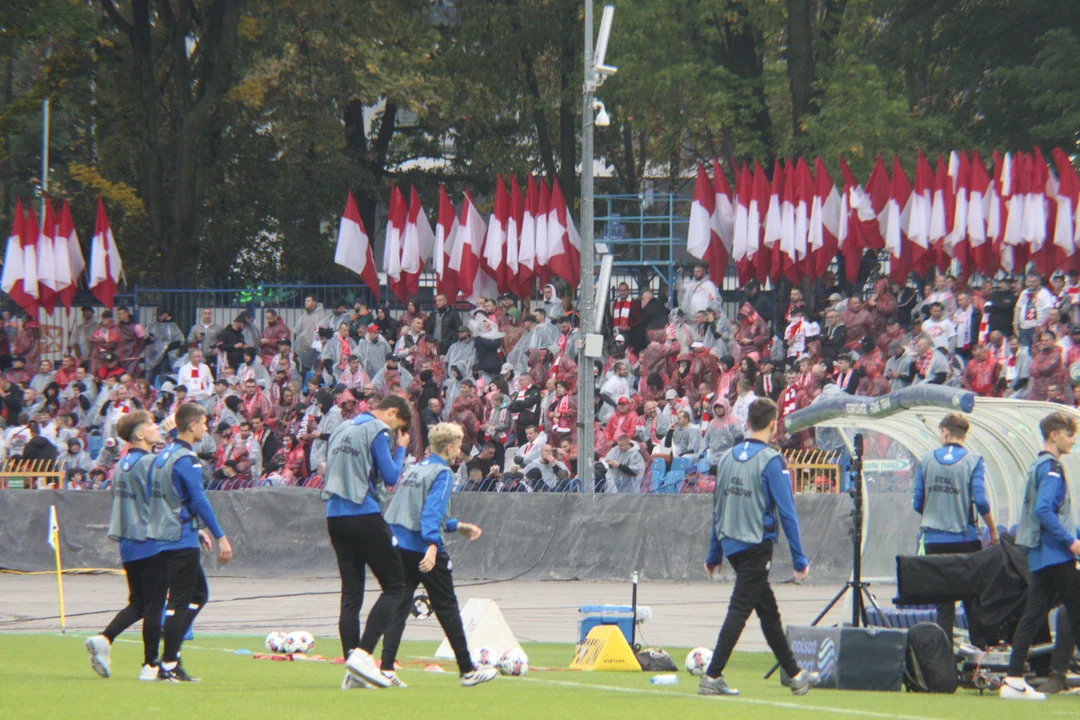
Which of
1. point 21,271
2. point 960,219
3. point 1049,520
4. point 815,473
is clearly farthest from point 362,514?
point 21,271

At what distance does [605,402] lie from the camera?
966 inches

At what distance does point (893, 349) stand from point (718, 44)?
57.9 ft

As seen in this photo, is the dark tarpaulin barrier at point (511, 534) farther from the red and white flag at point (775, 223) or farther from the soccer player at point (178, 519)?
the soccer player at point (178, 519)

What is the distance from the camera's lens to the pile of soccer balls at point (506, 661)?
11.2 m

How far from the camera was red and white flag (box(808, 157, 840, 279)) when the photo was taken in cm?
2575

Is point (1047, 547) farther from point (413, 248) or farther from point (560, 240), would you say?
point (413, 248)

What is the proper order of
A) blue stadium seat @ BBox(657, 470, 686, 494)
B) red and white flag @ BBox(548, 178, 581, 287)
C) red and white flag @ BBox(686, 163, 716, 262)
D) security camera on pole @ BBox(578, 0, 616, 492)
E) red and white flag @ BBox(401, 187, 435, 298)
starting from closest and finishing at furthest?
security camera on pole @ BBox(578, 0, 616, 492) → blue stadium seat @ BBox(657, 470, 686, 494) → red and white flag @ BBox(686, 163, 716, 262) → red and white flag @ BBox(548, 178, 581, 287) → red and white flag @ BBox(401, 187, 435, 298)

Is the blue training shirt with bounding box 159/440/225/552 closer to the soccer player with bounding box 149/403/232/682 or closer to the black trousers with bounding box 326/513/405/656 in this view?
the soccer player with bounding box 149/403/232/682

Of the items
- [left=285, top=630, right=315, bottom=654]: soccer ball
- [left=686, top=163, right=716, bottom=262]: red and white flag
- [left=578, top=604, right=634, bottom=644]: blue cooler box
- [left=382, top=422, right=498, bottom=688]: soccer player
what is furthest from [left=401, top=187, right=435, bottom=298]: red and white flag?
[left=382, top=422, right=498, bottom=688]: soccer player

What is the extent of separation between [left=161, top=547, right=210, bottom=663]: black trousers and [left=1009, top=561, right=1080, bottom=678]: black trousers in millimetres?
5312

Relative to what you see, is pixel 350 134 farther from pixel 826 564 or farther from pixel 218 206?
pixel 826 564

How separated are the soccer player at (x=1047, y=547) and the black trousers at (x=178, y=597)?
207 inches

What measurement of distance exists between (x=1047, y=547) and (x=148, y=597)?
19.0ft

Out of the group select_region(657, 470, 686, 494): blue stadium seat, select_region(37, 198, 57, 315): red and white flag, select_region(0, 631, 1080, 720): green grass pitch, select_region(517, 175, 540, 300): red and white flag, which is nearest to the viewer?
select_region(0, 631, 1080, 720): green grass pitch
